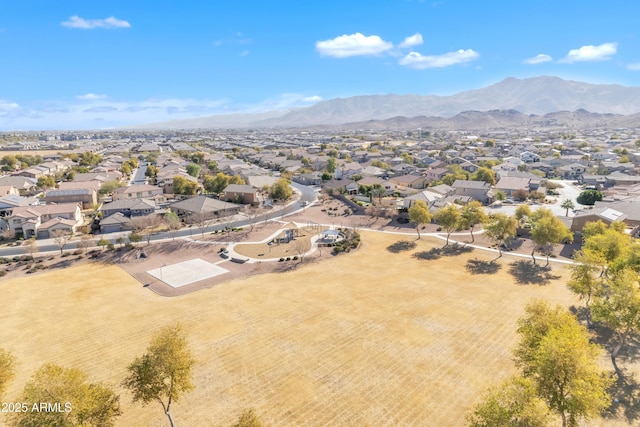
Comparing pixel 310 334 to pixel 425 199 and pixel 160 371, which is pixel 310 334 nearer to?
pixel 160 371

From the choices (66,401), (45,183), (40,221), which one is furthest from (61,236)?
(45,183)

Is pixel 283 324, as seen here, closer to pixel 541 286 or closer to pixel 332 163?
pixel 541 286

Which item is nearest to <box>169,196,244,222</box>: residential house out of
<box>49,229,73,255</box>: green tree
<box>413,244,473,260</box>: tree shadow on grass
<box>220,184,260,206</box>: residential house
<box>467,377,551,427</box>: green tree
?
<box>220,184,260,206</box>: residential house

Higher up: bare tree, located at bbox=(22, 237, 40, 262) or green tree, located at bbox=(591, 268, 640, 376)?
green tree, located at bbox=(591, 268, 640, 376)

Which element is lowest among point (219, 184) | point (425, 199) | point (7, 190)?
point (425, 199)

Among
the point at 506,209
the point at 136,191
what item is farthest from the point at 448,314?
the point at 136,191

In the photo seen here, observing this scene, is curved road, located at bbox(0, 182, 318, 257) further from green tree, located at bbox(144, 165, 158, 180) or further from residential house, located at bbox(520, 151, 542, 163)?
residential house, located at bbox(520, 151, 542, 163)
